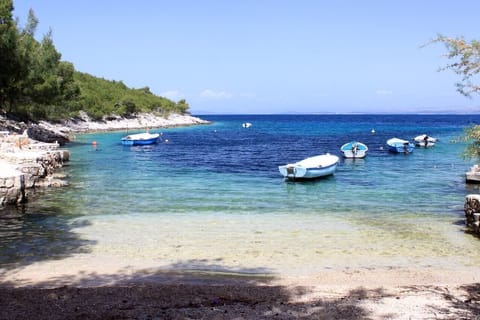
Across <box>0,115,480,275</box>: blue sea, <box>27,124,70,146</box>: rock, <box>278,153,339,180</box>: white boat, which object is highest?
<box>27,124,70,146</box>: rock

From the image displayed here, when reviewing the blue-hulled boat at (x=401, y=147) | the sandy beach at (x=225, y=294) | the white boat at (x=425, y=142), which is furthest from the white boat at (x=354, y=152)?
the sandy beach at (x=225, y=294)

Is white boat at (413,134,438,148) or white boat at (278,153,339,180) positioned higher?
white boat at (413,134,438,148)

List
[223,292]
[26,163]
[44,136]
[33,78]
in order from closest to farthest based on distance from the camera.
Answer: [223,292] < [26,163] < [33,78] < [44,136]

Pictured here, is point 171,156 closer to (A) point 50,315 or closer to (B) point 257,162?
(B) point 257,162

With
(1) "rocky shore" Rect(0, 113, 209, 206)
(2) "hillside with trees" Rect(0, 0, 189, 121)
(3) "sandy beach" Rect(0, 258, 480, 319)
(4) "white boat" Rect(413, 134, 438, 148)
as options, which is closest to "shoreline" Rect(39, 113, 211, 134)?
(2) "hillside with trees" Rect(0, 0, 189, 121)

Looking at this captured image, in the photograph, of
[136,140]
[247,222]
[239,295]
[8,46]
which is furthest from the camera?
[136,140]

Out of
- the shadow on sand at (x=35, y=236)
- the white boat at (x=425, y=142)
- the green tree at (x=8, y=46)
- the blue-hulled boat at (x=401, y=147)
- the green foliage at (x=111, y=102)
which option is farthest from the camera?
the green foliage at (x=111, y=102)

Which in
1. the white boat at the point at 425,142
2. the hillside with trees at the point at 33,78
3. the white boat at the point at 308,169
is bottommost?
the white boat at the point at 308,169

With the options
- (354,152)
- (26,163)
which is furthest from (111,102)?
→ (26,163)

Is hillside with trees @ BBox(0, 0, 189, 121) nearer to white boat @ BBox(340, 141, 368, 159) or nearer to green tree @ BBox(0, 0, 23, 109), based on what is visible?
green tree @ BBox(0, 0, 23, 109)

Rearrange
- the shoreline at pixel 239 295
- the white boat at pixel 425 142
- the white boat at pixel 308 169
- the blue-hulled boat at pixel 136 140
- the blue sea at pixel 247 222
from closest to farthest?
the shoreline at pixel 239 295
the blue sea at pixel 247 222
the white boat at pixel 308 169
the white boat at pixel 425 142
the blue-hulled boat at pixel 136 140

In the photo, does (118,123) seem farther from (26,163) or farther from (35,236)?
(35,236)

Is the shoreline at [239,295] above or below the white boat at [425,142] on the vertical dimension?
below

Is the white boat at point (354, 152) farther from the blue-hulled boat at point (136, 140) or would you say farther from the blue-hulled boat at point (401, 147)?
the blue-hulled boat at point (136, 140)
